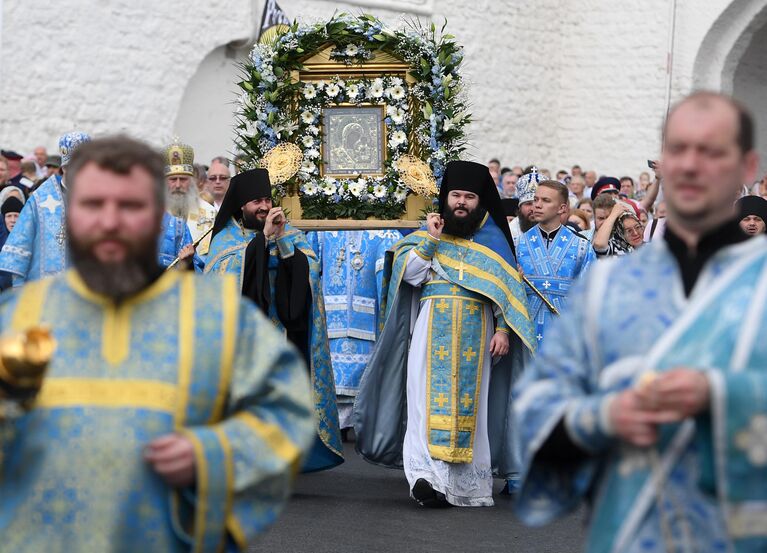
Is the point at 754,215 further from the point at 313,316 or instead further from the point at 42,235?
the point at 42,235

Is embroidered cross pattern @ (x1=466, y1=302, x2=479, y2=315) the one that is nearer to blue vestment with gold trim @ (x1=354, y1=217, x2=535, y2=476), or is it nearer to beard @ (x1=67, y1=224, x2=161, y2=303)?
blue vestment with gold trim @ (x1=354, y1=217, x2=535, y2=476)

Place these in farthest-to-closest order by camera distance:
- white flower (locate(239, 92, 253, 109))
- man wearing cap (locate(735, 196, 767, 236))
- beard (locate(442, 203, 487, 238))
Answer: white flower (locate(239, 92, 253, 109)), man wearing cap (locate(735, 196, 767, 236)), beard (locate(442, 203, 487, 238))

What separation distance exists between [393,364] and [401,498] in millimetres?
862

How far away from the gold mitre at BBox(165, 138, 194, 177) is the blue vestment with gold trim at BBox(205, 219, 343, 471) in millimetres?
2532

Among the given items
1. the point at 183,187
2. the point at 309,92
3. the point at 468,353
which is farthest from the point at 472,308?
the point at 183,187

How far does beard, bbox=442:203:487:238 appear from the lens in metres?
9.62

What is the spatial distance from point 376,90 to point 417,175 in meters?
0.71

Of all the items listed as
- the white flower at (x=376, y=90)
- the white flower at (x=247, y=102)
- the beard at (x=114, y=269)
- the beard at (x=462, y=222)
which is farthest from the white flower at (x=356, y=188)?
the beard at (x=114, y=269)

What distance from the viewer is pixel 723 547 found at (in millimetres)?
3336

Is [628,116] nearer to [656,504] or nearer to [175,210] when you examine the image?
[175,210]

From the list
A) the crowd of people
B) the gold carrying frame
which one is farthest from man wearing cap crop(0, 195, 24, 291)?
the crowd of people

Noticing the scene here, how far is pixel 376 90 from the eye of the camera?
11.3m

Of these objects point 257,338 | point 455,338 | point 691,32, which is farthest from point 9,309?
point 691,32

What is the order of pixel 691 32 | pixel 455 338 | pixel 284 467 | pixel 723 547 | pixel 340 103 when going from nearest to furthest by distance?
pixel 723 547 < pixel 284 467 < pixel 455 338 < pixel 340 103 < pixel 691 32
